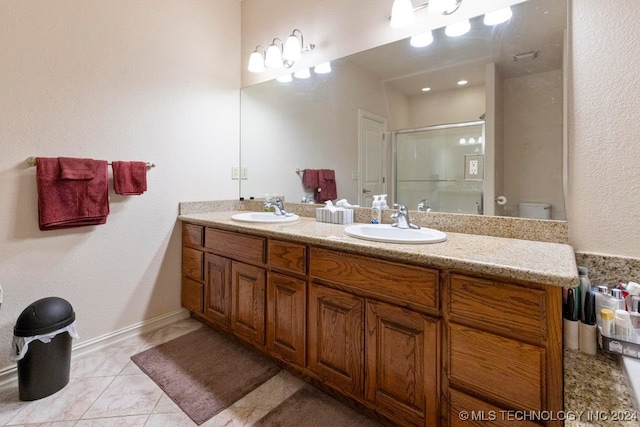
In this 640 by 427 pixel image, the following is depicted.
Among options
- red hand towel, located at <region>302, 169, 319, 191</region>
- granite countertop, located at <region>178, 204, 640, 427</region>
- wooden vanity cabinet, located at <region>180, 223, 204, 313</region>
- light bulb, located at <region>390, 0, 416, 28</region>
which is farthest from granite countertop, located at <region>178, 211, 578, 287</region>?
light bulb, located at <region>390, 0, 416, 28</region>

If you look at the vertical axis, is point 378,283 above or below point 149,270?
above

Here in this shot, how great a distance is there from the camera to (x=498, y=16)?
142 cm

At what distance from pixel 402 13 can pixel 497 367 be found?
1669 mm

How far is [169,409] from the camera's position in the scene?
143 centimetres

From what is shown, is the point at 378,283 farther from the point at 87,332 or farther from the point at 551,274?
the point at 87,332

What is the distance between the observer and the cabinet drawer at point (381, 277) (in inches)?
43.3

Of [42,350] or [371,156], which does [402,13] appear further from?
[42,350]

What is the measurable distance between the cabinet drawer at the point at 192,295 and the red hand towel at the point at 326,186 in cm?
106

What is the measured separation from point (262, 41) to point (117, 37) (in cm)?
100

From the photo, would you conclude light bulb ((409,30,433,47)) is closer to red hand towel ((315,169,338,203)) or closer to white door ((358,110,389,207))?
white door ((358,110,389,207))

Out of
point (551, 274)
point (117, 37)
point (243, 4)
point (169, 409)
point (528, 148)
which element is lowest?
point (169, 409)

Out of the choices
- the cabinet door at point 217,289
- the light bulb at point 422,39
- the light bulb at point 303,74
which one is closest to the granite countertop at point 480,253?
the cabinet door at point 217,289

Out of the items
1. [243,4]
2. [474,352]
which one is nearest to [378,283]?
[474,352]

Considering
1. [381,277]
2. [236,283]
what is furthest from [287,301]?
[381,277]
